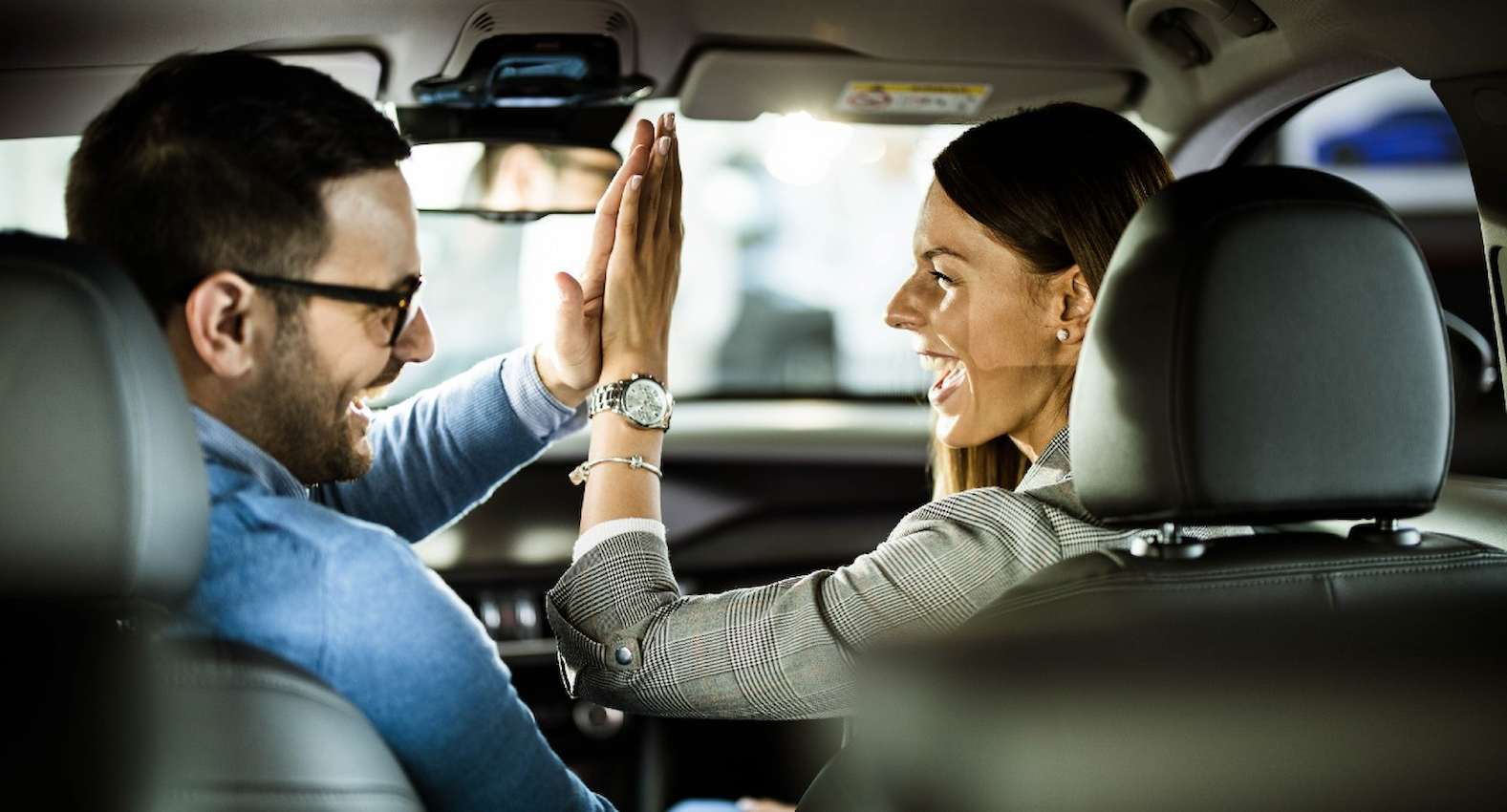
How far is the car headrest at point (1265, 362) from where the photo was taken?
145 centimetres

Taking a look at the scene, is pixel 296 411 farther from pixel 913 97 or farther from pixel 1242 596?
pixel 913 97

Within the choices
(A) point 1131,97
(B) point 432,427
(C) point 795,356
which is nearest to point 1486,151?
(A) point 1131,97

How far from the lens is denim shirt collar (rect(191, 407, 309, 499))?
151 cm

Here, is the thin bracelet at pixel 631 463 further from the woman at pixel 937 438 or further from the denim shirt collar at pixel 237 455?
the denim shirt collar at pixel 237 455

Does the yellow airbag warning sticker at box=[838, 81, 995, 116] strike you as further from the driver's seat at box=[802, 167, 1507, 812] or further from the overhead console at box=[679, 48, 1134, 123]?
the driver's seat at box=[802, 167, 1507, 812]

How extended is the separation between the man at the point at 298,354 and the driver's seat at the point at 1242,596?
0.45 meters

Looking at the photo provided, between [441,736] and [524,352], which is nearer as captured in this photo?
[441,736]

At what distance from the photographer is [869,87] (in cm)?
258

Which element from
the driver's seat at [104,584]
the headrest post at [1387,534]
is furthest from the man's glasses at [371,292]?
the headrest post at [1387,534]

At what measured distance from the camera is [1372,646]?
1.46 meters

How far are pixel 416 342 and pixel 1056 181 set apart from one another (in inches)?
34.2

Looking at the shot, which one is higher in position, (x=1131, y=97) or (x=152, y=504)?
(x=1131, y=97)

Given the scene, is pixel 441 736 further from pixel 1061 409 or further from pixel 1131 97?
pixel 1131 97

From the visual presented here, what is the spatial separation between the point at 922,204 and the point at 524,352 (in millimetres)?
675
